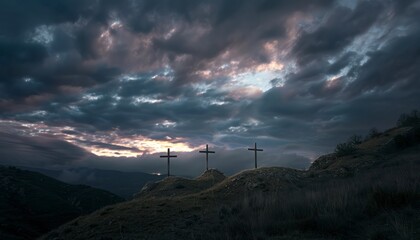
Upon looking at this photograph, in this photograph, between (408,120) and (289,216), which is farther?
(408,120)

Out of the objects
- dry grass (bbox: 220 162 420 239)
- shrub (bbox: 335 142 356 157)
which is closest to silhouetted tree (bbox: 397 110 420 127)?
shrub (bbox: 335 142 356 157)

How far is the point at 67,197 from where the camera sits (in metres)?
89.8

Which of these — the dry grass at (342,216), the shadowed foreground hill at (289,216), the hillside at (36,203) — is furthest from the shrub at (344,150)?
the hillside at (36,203)

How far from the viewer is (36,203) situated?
70.2m

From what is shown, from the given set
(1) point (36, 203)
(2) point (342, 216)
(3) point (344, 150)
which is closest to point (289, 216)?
(2) point (342, 216)

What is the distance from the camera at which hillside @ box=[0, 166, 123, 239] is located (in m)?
49.5

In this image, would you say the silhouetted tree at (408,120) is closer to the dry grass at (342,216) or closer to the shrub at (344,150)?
the shrub at (344,150)

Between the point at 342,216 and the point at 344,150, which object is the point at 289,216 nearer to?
the point at 342,216

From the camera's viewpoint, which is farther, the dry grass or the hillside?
the hillside

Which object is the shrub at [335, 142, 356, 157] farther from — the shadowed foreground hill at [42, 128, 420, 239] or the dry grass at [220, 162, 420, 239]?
the dry grass at [220, 162, 420, 239]

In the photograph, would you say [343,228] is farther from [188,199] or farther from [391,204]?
[188,199]

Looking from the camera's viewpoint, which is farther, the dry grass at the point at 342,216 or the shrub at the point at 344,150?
the shrub at the point at 344,150

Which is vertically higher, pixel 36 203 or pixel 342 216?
pixel 342 216

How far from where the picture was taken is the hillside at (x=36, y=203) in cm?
4953
